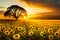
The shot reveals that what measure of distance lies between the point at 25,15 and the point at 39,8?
19cm

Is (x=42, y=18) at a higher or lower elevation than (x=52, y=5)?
lower

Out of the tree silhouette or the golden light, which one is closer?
the tree silhouette

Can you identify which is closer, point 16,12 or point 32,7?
point 16,12

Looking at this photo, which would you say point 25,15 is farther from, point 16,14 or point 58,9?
point 58,9

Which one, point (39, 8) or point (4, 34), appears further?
point (39, 8)

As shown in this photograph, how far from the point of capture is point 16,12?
210 cm

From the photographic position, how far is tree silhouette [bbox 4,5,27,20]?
2.08 meters

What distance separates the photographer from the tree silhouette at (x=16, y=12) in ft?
6.84

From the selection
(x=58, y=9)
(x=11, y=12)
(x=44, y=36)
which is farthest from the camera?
(x=58, y=9)

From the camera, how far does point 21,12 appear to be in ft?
6.92

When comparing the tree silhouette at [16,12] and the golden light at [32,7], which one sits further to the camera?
the golden light at [32,7]

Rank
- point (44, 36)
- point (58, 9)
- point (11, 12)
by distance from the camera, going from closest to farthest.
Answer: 1. point (44, 36)
2. point (11, 12)
3. point (58, 9)

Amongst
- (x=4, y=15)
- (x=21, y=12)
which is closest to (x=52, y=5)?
(x=21, y=12)

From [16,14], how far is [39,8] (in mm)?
304
